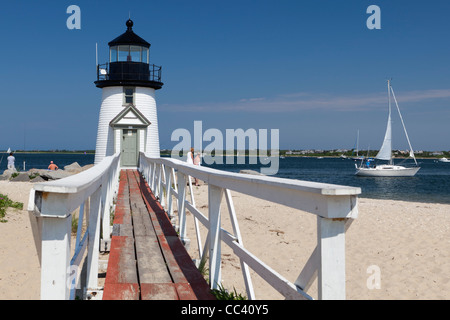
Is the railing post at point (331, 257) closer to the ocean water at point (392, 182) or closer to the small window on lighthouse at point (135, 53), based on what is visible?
the small window on lighthouse at point (135, 53)

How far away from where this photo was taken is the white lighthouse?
23.0m

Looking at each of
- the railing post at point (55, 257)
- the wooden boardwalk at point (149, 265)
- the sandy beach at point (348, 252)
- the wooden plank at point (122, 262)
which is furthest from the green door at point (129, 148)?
the railing post at point (55, 257)

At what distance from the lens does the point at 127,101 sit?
23.6 metres

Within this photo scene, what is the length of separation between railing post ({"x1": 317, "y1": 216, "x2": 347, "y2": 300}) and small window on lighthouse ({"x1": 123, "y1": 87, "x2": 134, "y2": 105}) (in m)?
22.6

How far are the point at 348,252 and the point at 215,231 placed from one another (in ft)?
23.4

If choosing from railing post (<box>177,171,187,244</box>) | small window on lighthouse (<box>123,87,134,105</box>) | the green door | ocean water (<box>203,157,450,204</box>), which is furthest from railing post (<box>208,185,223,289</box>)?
ocean water (<box>203,157,450,204</box>)

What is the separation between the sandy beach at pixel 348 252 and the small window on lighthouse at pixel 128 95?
34.9 ft

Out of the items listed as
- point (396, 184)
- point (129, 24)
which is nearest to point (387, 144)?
point (396, 184)

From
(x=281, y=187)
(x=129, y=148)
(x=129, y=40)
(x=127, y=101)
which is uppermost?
(x=129, y=40)

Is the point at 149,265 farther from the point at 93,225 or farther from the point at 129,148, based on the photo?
the point at 129,148

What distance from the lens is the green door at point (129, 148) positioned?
74.7 ft

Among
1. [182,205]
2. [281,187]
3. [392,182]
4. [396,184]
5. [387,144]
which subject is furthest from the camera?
[387,144]
